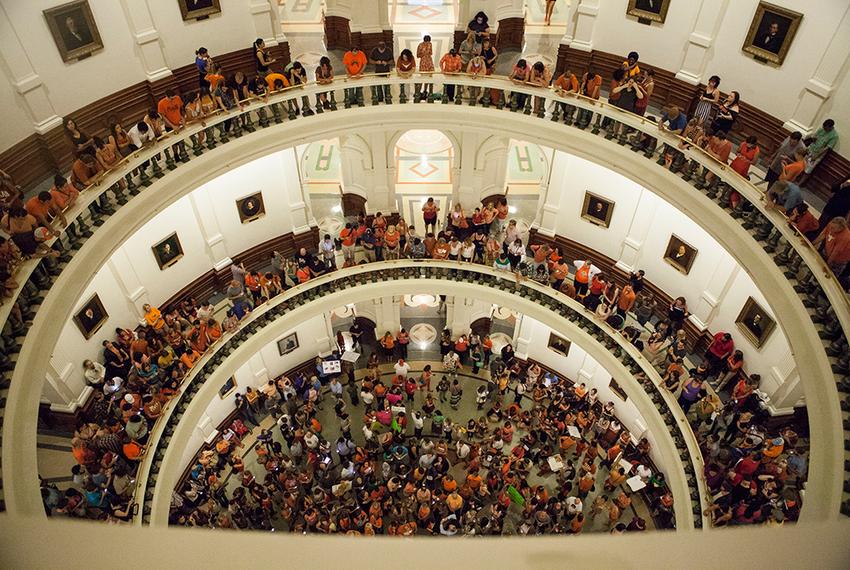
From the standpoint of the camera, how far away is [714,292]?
44.7 feet

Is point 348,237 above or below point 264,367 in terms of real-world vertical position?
above

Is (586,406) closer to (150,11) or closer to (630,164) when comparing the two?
(630,164)

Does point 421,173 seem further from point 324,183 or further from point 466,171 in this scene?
point 324,183

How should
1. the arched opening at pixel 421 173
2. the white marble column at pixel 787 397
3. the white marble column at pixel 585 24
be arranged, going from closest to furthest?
the white marble column at pixel 787 397
the white marble column at pixel 585 24
the arched opening at pixel 421 173

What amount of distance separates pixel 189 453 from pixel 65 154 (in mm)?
8631

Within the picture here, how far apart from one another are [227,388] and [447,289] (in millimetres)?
7191

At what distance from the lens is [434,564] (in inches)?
93.3

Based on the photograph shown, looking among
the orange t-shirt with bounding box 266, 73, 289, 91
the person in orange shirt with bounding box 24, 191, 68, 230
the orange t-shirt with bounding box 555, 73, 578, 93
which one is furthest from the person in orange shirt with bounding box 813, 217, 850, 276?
the person in orange shirt with bounding box 24, 191, 68, 230

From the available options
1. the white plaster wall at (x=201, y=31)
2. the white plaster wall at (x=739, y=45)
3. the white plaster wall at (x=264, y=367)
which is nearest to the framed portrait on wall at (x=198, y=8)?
the white plaster wall at (x=201, y=31)

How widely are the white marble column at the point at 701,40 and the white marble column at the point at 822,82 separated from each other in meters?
2.24

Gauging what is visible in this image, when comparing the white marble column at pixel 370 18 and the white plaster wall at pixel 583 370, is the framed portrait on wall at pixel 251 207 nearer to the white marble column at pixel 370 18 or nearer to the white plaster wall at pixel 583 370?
the white marble column at pixel 370 18

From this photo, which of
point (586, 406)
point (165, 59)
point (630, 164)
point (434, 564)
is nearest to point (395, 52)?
point (165, 59)

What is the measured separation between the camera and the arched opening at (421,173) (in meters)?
18.3

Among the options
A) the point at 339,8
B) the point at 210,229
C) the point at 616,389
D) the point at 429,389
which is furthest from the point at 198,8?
the point at 616,389
